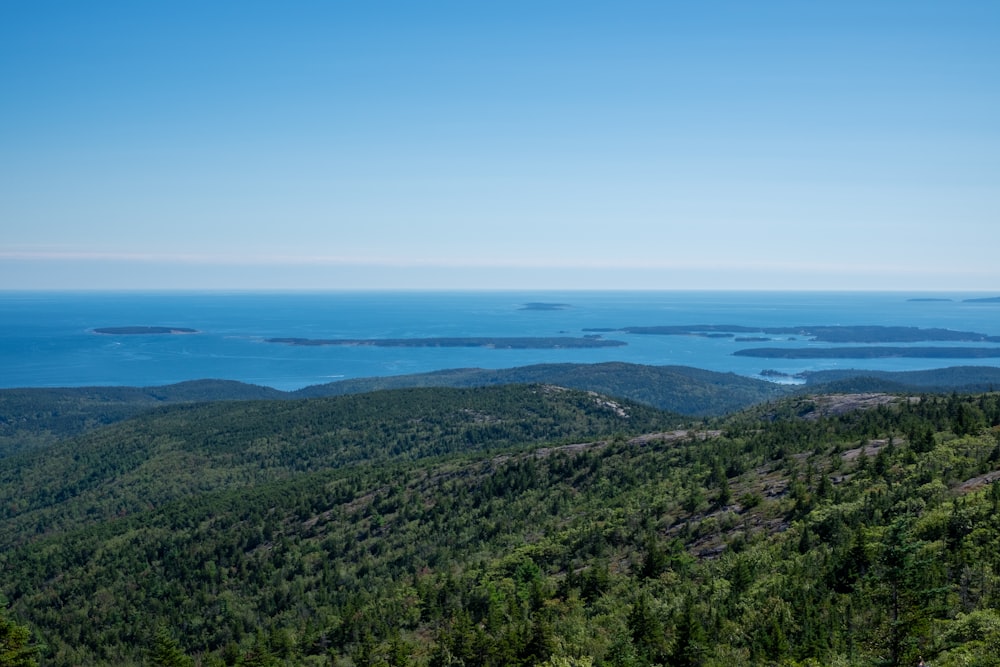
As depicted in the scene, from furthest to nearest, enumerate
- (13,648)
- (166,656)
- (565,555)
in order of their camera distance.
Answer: (565,555)
(166,656)
(13,648)

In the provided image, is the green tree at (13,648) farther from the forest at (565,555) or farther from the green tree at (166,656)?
the green tree at (166,656)

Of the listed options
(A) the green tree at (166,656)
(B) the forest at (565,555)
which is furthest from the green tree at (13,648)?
(A) the green tree at (166,656)

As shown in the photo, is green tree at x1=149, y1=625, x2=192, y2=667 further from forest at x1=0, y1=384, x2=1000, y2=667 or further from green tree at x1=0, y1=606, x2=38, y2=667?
green tree at x1=0, y1=606, x2=38, y2=667

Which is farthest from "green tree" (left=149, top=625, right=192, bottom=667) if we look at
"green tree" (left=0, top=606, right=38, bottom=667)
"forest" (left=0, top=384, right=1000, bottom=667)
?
"green tree" (left=0, top=606, right=38, bottom=667)

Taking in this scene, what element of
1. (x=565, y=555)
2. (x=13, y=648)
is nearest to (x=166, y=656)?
(x=13, y=648)

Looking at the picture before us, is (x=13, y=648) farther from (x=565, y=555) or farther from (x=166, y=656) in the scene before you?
(x=565, y=555)

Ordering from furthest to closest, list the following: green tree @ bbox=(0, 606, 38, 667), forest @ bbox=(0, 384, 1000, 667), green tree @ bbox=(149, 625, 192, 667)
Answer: green tree @ bbox=(149, 625, 192, 667)
green tree @ bbox=(0, 606, 38, 667)
forest @ bbox=(0, 384, 1000, 667)

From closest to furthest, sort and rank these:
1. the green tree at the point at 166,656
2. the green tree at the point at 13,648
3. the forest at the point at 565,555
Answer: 1. the forest at the point at 565,555
2. the green tree at the point at 13,648
3. the green tree at the point at 166,656

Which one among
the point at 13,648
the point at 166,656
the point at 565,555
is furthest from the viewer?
the point at 565,555

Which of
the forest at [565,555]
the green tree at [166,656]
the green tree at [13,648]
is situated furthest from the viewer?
the green tree at [166,656]
